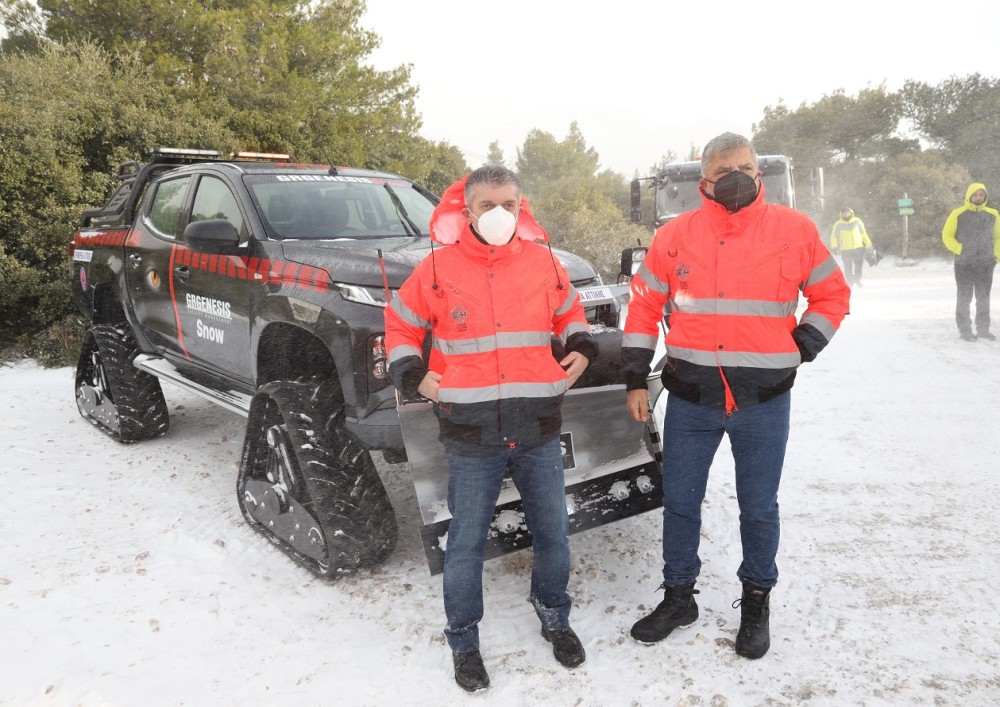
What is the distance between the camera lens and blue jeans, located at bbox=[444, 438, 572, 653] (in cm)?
270

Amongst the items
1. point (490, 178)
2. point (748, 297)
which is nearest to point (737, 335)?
point (748, 297)

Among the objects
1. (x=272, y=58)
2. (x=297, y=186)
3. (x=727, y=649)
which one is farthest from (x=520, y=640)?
(x=272, y=58)

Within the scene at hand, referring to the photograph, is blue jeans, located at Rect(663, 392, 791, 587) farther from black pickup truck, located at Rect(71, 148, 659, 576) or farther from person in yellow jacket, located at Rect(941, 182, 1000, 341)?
person in yellow jacket, located at Rect(941, 182, 1000, 341)

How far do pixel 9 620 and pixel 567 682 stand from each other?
2.39 m

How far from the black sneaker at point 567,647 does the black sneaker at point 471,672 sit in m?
0.29

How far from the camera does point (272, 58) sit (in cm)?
1461

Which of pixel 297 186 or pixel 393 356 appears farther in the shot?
pixel 297 186

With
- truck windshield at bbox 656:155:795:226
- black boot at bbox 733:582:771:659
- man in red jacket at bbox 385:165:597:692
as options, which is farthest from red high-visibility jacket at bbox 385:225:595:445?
truck windshield at bbox 656:155:795:226

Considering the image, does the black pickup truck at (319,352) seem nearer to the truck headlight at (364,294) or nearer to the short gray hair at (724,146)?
the truck headlight at (364,294)

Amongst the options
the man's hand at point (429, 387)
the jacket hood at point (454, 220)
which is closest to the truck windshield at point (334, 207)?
the jacket hood at point (454, 220)

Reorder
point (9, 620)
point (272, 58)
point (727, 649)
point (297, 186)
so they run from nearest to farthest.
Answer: point (727, 649) → point (9, 620) → point (297, 186) → point (272, 58)

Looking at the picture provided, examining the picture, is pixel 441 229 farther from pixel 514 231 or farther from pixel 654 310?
pixel 654 310

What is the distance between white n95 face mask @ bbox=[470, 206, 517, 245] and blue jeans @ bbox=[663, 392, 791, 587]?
0.96 metres

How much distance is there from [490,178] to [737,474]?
150 cm
